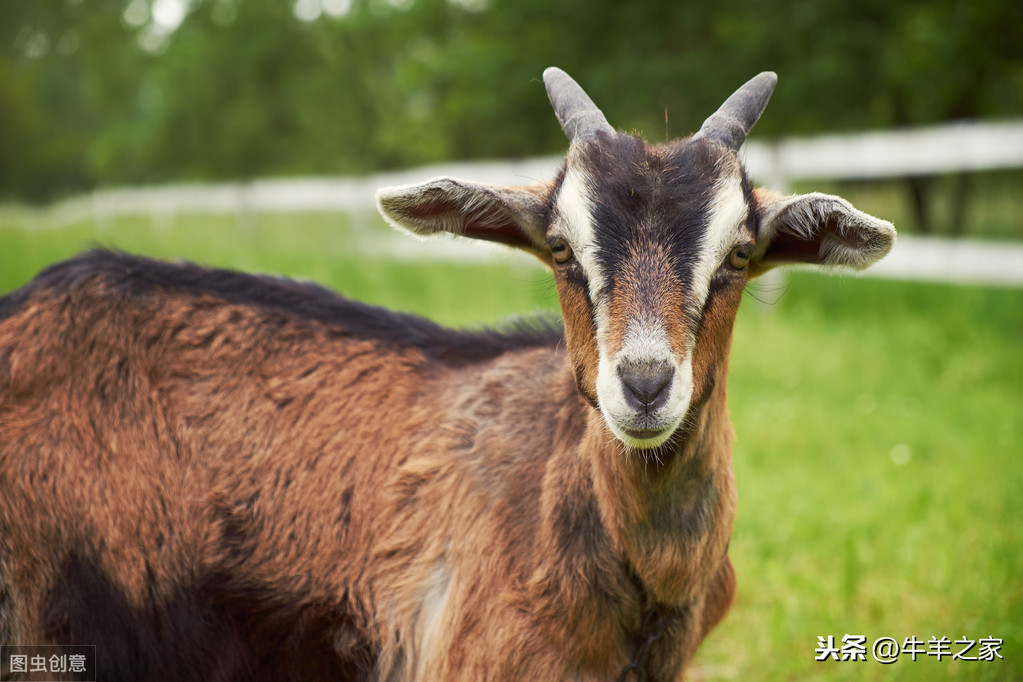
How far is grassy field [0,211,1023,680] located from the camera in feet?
13.4

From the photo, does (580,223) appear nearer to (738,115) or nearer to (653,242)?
(653,242)

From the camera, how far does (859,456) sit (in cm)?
596

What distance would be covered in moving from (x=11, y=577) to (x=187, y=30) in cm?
3289

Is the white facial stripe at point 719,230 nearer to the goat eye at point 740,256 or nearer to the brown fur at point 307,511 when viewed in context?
the goat eye at point 740,256

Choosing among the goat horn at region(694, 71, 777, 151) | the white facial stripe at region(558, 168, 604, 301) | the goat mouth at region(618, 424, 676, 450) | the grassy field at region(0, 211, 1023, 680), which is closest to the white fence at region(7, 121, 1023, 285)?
the grassy field at region(0, 211, 1023, 680)

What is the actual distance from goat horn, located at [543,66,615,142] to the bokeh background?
1.21 feet

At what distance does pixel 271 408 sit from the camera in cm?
328

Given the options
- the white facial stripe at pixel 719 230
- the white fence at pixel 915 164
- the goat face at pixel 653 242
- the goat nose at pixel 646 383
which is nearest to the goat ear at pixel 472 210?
the goat face at pixel 653 242

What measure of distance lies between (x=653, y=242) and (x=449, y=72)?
17.8 metres

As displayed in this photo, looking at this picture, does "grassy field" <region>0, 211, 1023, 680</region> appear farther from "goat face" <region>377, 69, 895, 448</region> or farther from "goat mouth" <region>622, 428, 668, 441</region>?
"goat mouth" <region>622, 428, 668, 441</region>

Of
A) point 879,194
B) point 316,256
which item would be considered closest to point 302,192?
point 316,256

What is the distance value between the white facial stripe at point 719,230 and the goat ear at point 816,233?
12 centimetres

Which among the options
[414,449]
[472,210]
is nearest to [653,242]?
[472,210]

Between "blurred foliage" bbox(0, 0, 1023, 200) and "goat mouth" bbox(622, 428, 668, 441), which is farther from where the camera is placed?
"blurred foliage" bbox(0, 0, 1023, 200)
